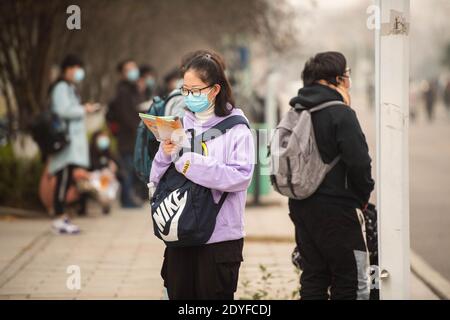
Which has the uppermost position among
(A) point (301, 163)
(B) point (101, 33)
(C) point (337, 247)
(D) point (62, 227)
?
(B) point (101, 33)

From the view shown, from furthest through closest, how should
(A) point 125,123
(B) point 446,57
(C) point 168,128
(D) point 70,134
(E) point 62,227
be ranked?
(B) point 446,57, (A) point 125,123, (D) point 70,134, (E) point 62,227, (C) point 168,128

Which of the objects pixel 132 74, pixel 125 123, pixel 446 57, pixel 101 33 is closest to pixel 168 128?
pixel 132 74

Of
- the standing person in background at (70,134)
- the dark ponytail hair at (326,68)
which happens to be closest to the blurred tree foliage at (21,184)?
the standing person in background at (70,134)

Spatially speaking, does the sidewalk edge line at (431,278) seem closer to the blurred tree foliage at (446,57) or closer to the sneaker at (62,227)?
the sneaker at (62,227)

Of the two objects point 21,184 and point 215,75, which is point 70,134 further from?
point 215,75

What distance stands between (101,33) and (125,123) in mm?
9552

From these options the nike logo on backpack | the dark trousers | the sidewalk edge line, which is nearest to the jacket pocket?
the nike logo on backpack

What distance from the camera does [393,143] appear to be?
500 centimetres

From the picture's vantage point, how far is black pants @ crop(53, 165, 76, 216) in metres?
11.0

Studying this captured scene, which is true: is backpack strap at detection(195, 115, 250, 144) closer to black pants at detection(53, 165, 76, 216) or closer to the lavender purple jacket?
the lavender purple jacket

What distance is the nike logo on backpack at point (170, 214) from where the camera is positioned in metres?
4.86

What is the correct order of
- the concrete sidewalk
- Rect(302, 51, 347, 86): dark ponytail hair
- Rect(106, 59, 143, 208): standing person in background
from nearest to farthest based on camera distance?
Rect(302, 51, 347, 86): dark ponytail hair < the concrete sidewalk < Rect(106, 59, 143, 208): standing person in background

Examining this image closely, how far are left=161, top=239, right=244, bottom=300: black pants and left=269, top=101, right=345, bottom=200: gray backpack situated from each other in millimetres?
881
